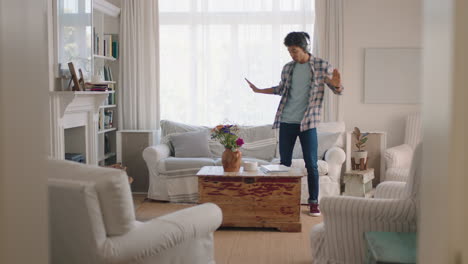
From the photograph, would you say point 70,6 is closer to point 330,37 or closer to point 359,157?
point 330,37

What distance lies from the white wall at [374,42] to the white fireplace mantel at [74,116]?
2.85 meters

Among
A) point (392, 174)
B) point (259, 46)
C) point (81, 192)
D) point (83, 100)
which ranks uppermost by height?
point (259, 46)

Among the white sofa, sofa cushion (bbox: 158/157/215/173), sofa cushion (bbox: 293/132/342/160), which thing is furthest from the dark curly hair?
sofa cushion (bbox: 158/157/215/173)

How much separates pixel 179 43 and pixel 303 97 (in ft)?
7.94

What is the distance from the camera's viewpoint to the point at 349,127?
6609 millimetres

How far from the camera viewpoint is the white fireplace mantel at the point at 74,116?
4.79 meters

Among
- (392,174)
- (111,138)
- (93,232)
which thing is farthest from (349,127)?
(93,232)

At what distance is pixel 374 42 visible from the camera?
6.54m

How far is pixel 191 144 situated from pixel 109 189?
150 inches

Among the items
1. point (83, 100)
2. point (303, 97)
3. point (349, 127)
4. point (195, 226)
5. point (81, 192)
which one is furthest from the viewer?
point (349, 127)

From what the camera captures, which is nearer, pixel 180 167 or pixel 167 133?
pixel 180 167

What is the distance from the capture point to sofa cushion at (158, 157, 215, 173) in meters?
5.55

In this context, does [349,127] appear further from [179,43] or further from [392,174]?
[179,43]

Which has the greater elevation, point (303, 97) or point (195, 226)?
point (303, 97)
